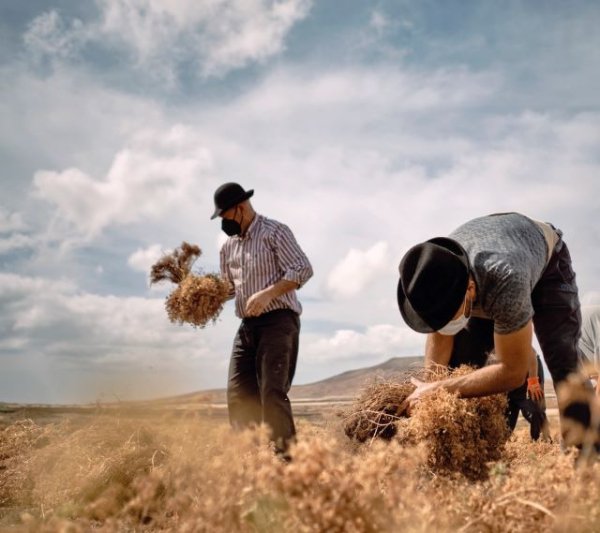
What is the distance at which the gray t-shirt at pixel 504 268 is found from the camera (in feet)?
10.9

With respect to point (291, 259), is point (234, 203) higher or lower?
higher

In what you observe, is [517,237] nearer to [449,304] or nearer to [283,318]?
[449,304]

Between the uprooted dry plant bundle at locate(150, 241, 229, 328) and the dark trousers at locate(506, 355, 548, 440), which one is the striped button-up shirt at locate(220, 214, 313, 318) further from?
the dark trousers at locate(506, 355, 548, 440)

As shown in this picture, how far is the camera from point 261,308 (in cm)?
538

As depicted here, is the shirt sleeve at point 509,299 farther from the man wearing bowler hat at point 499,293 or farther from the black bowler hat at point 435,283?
the black bowler hat at point 435,283

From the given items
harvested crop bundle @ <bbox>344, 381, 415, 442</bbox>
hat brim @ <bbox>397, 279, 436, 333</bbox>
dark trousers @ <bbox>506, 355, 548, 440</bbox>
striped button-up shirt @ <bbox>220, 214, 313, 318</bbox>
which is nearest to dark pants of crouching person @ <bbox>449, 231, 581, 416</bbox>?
harvested crop bundle @ <bbox>344, 381, 415, 442</bbox>

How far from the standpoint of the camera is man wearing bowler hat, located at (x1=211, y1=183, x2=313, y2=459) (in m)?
5.37

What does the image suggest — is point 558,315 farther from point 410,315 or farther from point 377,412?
point 377,412

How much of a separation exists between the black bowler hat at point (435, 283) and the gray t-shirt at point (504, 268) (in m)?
0.14

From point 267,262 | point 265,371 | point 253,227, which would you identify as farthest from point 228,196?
point 265,371

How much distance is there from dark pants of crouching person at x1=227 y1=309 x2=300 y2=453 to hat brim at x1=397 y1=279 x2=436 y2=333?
2003 mm

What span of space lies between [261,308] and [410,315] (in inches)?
83.2

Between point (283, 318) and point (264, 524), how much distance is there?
3.59 meters

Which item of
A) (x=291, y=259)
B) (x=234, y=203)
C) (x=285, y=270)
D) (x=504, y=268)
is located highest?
(x=234, y=203)
